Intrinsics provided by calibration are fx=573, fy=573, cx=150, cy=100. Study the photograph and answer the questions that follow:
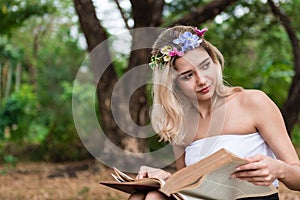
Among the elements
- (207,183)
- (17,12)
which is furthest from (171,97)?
(17,12)

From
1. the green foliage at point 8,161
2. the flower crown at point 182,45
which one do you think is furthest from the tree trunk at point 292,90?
the flower crown at point 182,45

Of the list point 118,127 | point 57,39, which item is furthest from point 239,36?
point 57,39

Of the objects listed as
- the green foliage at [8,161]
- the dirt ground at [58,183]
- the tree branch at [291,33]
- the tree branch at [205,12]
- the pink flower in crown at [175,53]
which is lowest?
the dirt ground at [58,183]

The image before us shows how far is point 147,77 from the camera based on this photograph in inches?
257

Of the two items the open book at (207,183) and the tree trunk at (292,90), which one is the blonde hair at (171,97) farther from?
the tree trunk at (292,90)

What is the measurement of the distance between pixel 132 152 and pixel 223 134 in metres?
4.37

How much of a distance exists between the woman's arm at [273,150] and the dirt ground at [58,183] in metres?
3.01

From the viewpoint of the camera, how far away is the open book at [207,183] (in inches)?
65.4

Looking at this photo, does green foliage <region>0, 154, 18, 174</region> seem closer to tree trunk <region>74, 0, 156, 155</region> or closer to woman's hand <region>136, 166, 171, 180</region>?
tree trunk <region>74, 0, 156, 155</region>

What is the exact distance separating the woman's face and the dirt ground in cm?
297

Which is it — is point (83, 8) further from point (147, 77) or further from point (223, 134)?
point (223, 134)

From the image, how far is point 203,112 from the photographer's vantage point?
2.44 m

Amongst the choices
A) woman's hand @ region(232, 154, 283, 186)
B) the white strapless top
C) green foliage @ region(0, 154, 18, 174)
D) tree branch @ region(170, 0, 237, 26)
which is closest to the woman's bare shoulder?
the white strapless top

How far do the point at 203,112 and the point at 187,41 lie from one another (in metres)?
0.31
